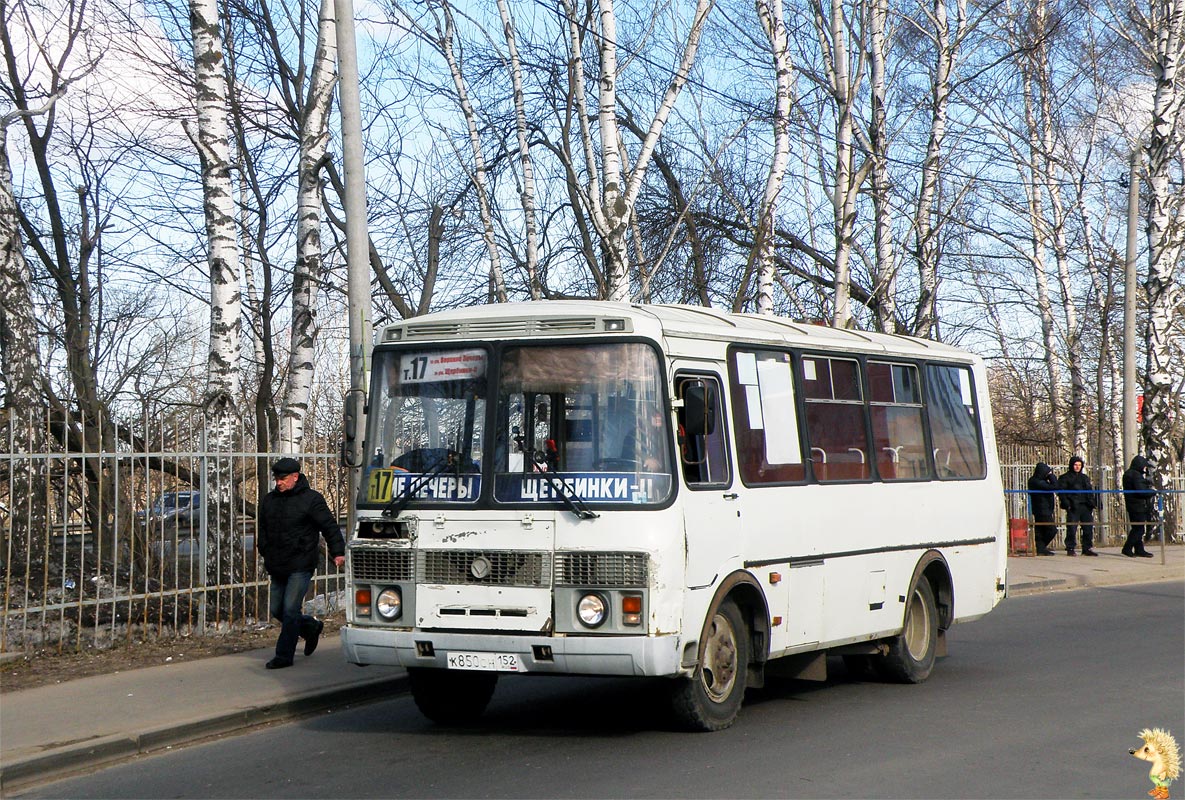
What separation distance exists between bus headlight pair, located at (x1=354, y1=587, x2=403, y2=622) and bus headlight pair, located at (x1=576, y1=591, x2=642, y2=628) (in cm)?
120

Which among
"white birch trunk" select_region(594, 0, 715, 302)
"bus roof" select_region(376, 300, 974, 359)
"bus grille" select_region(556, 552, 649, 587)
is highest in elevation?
"white birch trunk" select_region(594, 0, 715, 302)

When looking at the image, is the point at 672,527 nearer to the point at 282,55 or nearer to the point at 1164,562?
the point at 282,55

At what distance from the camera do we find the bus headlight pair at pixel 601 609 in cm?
804

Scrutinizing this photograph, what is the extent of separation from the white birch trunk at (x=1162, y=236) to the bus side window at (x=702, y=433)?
2080cm

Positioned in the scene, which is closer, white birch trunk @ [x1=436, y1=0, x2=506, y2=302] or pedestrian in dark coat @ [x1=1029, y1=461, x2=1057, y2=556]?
white birch trunk @ [x1=436, y1=0, x2=506, y2=302]

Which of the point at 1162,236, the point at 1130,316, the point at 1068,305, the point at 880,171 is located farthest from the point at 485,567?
the point at 1068,305

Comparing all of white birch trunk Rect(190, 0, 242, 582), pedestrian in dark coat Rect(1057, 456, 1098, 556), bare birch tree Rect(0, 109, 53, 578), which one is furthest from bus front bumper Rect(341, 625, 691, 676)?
pedestrian in dark coat Rect(1057, 456, 1098, 556)

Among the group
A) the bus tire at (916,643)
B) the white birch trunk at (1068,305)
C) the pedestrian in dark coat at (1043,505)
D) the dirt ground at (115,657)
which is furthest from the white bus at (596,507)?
the white birch trunk at (1068,305)

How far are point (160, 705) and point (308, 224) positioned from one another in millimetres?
7110

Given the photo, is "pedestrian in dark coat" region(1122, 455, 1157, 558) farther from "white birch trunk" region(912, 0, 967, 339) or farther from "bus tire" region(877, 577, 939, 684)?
"bus tire" region(877, 577, 939, 684)

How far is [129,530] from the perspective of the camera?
12.3 meters

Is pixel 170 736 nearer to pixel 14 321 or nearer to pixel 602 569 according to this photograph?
pixel 602 569

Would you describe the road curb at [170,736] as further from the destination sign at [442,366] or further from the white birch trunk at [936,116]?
the white birch trunk at [936,116]

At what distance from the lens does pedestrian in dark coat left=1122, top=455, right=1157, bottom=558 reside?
80.3 ft
